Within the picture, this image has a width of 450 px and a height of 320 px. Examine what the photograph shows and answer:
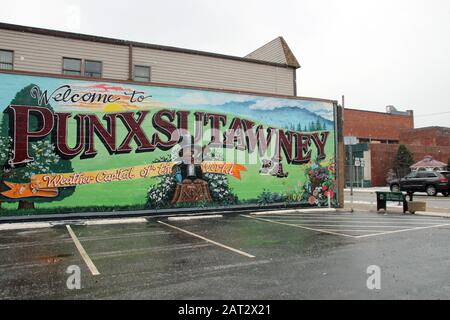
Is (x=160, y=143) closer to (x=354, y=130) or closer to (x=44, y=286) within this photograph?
(x=44, y=286)

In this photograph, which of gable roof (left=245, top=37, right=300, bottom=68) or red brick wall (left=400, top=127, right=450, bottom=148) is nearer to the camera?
gable roof (left=245, top=37, right=300, bottom=68)

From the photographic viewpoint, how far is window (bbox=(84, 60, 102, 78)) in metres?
19.9

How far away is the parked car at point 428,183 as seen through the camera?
27.1 metres

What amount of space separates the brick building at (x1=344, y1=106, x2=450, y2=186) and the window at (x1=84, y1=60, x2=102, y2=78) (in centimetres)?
2998

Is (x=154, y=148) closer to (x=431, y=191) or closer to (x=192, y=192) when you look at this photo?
(x=192, y=192)

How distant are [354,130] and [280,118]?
39.4 m

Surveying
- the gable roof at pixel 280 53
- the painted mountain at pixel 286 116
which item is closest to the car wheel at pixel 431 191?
the painted mountain at pixel 286 116

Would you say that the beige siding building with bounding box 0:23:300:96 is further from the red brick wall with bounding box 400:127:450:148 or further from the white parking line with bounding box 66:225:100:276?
the red brick wall with bounding box 400:127:450:148

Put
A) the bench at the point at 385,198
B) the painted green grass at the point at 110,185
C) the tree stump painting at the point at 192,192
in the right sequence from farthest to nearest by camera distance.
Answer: the bench at the point at 385,198 < the tree stump painting at the point at 192,192 < the painted green grass at the point at 110,185

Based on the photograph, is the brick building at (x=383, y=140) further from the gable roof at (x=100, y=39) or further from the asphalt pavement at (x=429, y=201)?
the gable roof at (x=100, y=39)

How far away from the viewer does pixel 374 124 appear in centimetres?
5641

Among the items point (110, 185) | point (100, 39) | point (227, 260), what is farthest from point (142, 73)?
point (227, 260)

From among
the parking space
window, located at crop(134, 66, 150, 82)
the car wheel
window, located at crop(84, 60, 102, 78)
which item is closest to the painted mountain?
the parking space
